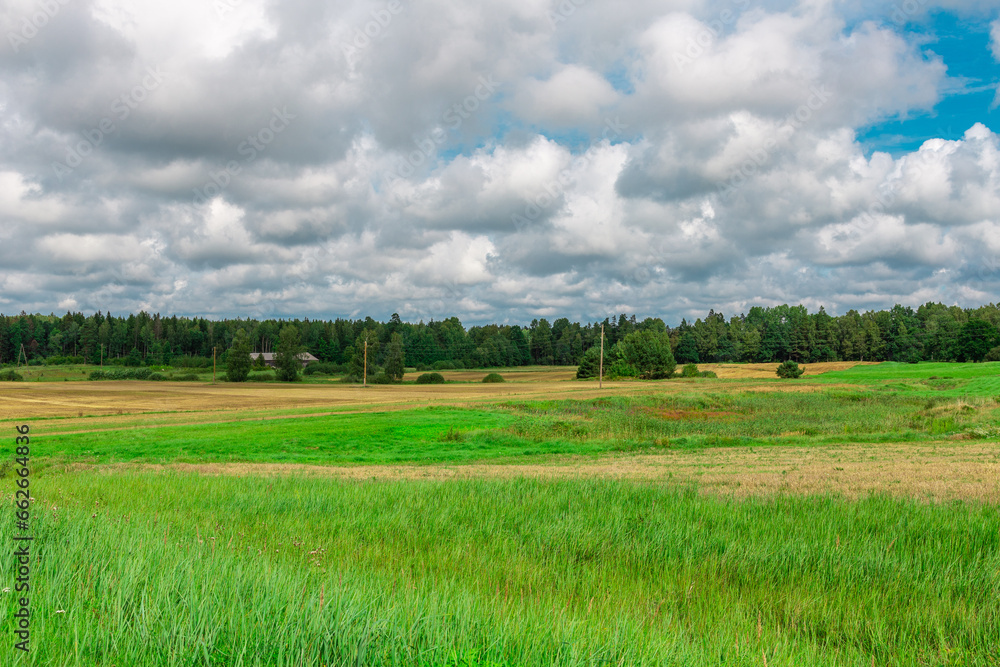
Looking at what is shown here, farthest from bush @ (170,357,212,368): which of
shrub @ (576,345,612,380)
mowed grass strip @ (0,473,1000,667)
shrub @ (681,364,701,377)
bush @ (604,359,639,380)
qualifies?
mowed grass strip @ (0,473,1000,667)

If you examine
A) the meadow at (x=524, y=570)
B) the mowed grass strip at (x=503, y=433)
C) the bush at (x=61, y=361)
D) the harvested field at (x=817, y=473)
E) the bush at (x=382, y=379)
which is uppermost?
the meadow at (x=524, y=570)

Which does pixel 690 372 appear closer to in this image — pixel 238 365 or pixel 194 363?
pixel 238 365

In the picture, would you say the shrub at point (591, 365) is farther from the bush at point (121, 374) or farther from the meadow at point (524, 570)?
the meadow at point (524, 570)

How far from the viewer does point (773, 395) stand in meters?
67.2

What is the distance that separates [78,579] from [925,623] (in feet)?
23.2

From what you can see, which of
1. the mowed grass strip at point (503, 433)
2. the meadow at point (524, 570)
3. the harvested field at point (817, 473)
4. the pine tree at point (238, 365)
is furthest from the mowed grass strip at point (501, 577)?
the pine tree at point (238, 365)

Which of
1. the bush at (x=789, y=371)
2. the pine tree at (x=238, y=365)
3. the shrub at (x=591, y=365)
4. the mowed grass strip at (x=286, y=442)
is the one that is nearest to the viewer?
the mowed grass strip at (x=286, y=442)

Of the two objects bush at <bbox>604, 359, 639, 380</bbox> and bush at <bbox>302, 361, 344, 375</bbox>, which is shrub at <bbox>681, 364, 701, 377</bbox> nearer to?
bush at <bbox>604, 359, 639, 380</bbox>

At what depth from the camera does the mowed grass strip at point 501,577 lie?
10.8 ft

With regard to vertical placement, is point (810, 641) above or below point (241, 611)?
below

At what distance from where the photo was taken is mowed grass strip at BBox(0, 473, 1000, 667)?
3.30m

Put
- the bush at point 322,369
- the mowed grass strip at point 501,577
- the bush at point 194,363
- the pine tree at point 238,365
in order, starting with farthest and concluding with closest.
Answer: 1. the bush at point 194,363
2. the bush at point 322,369
3. the pine tree at point 238,365
4. the mowed grass strip at point 501,577

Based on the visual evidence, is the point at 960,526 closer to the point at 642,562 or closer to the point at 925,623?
the point at 925,623

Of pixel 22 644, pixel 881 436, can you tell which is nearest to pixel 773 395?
pixel 881 436
